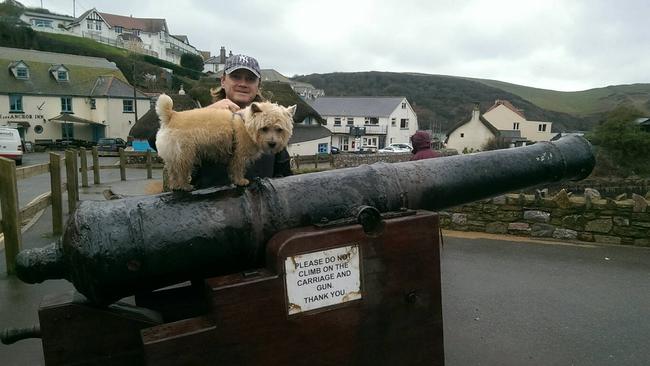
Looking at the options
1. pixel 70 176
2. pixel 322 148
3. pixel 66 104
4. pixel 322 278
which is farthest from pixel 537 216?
pixel 66 104

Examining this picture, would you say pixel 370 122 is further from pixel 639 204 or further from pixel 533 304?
pixel 533 304

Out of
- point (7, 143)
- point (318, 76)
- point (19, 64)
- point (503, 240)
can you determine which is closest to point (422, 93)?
point (318, 76)

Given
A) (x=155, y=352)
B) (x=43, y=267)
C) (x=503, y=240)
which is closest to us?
(x=155, y=352)

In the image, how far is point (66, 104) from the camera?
47406mm

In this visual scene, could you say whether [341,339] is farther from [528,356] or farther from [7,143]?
[7,143]

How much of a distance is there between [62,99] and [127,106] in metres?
6.03

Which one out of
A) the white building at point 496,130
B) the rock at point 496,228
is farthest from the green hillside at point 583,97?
the rock at point 496,228

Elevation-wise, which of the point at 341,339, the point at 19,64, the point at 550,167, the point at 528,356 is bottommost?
the point at 528,356

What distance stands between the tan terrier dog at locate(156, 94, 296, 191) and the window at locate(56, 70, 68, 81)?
5374 centimetres

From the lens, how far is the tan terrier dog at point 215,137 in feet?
7.68

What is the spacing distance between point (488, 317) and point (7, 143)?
2226 cm

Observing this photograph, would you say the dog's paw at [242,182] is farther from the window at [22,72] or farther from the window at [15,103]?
the window at [22,72]

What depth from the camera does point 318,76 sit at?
131500 mm

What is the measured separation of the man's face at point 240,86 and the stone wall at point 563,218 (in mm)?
5362
